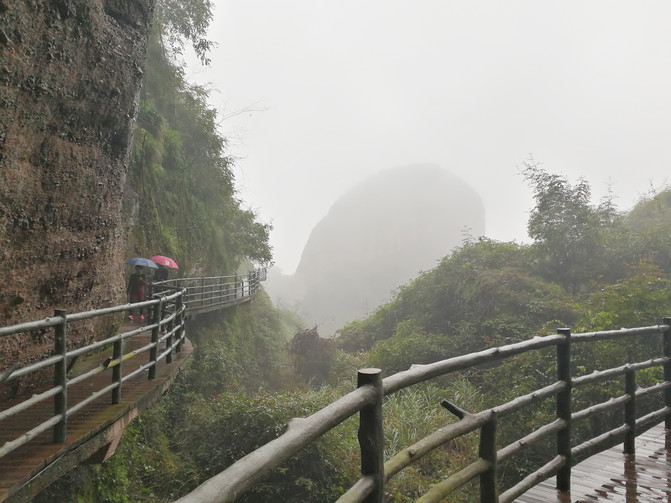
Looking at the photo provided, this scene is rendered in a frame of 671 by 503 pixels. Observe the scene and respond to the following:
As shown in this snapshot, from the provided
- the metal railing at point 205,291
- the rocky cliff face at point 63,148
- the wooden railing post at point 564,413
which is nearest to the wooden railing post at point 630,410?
the wooden railing post at point 564,413

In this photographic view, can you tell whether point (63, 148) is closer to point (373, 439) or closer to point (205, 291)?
point (373, 439)

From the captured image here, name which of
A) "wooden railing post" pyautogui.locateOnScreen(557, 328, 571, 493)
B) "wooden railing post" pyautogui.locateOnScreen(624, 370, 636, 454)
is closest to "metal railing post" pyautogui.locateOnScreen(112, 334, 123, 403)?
"wooden railing post" pyautogui.locateOnScreen(557, 328, 571, 493)

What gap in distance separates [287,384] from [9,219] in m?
13.3

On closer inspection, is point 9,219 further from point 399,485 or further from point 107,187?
point 399,485

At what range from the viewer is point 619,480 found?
3.03 meters

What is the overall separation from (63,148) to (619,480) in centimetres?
730

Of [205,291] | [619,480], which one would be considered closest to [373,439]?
[619,480]

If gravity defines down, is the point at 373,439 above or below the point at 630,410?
above

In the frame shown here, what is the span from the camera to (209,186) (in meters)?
18.6

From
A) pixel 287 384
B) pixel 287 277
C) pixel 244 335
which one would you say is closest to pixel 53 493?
pixel 287 384

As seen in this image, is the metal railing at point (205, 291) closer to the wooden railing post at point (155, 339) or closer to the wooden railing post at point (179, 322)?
the wooden railing post at point (179, 322)

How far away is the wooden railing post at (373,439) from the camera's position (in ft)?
5.16

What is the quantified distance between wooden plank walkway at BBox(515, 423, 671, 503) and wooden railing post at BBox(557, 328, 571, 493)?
0.31 ft

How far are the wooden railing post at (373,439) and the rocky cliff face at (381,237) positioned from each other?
215 feet
